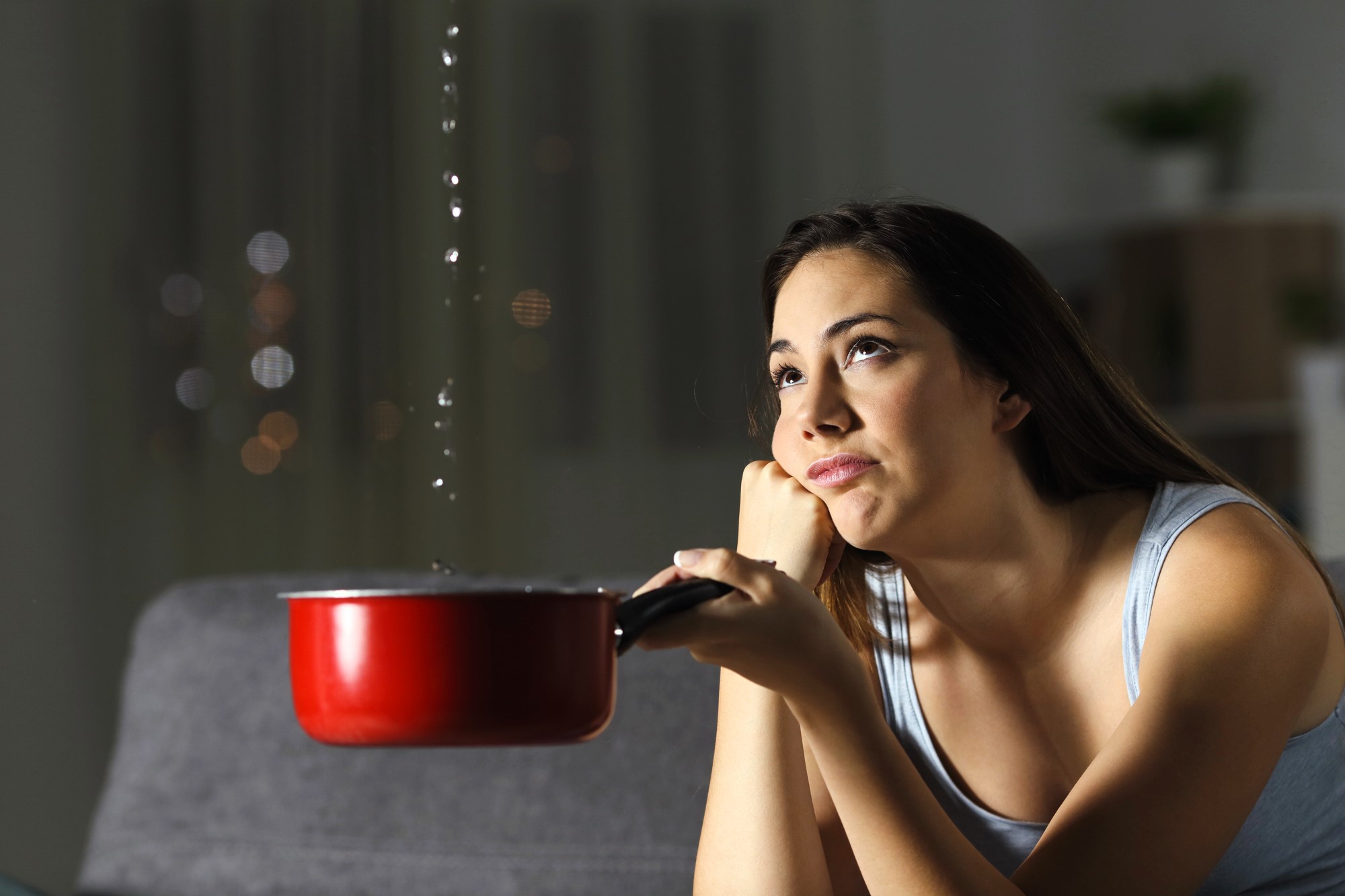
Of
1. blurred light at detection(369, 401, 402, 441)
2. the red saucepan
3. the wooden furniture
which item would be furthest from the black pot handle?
the wooden furniture

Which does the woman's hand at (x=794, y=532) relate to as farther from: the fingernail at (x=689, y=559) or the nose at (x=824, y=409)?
the fingernail at (x=689, y=559)

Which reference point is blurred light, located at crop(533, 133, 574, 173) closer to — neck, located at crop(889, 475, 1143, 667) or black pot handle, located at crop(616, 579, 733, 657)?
neck, located at crop(889, 475, 1143, 667)

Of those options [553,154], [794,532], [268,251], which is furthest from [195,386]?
[794,532]

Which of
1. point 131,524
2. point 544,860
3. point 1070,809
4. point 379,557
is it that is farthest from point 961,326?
point 131,524

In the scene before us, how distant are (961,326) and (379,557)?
2267mm

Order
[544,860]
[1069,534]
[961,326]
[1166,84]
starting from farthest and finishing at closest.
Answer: [1166,84] < [544,860] < [1069,534] < [961,326]

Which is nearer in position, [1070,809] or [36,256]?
[1070,809]

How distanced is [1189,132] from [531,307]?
189 centimetres

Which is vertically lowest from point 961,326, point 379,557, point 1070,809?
point 379,557

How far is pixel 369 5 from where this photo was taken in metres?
3.00

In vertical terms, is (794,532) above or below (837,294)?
below

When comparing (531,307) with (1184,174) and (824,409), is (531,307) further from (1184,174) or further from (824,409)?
(824,409)

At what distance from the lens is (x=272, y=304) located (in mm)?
2936

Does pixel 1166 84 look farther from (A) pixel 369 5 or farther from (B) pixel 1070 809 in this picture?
(B) pixel 1070 809
